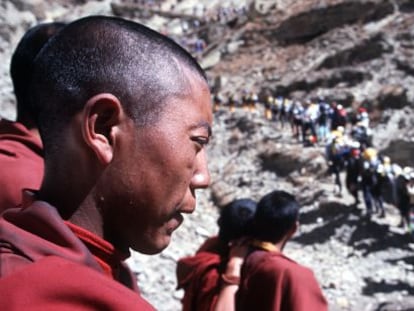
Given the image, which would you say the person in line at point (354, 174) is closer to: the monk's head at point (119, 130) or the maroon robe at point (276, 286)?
the maroon robe at point (276, 286)

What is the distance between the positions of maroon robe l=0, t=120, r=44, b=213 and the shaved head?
51 cm

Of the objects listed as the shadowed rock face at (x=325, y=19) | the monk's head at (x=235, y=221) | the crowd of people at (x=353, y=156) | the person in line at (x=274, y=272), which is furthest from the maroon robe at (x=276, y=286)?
the shadowed rock face at (x=325, y=19)

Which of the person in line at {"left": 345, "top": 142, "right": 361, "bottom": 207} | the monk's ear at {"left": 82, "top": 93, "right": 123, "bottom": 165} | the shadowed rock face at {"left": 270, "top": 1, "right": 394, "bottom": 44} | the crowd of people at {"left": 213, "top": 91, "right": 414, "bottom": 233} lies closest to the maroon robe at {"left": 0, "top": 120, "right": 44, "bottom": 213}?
the monk's ear at {"left": 82, "top": 93, "right": 123, "bottom": 165}

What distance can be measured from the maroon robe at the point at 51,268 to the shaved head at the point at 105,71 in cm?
17

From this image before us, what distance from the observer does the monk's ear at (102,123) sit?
3.09 ft

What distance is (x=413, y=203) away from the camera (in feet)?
31.1

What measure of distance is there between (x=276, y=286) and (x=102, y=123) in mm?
1467

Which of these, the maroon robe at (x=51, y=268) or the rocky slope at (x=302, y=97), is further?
the rocky slope at (x=302, y=97)

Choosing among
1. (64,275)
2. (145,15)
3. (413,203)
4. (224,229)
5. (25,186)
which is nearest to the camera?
(64,275)

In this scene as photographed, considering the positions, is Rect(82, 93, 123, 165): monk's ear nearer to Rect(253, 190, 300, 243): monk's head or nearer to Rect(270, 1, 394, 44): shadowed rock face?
Rect(253, 190, 300, 243): monk's head

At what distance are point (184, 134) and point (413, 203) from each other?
9.21 m

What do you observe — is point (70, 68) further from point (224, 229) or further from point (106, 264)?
point (224, 229)

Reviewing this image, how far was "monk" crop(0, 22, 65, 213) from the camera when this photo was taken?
1509 mm

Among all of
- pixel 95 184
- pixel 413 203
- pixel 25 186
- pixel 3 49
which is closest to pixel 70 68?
pixel 95 184
